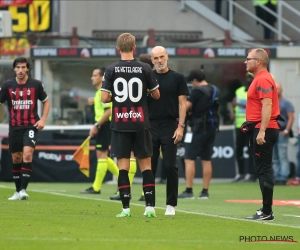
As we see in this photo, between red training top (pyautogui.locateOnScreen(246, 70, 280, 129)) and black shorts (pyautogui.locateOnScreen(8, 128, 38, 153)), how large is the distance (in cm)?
372

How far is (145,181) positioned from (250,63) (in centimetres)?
174

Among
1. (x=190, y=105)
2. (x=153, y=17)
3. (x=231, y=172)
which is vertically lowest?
(x=231, y=172)

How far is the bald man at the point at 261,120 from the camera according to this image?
10672 millimetres

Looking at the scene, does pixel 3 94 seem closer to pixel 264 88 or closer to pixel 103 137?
pixel 103 137

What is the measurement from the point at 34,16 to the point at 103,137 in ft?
30.6

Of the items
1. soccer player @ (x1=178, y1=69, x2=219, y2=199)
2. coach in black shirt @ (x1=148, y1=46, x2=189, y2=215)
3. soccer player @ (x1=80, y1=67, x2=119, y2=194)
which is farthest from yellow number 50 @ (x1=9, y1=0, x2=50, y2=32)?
coach in black shirt @ (x1=148, y1=46, x2=189, y2=215)

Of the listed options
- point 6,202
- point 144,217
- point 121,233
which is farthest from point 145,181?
point 6,202

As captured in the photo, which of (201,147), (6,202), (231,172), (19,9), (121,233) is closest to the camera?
(121,233)

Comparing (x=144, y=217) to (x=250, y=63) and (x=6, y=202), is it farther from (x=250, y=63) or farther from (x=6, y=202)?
(x=6, y=202)

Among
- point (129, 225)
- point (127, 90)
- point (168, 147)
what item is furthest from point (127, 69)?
point (129, 225)

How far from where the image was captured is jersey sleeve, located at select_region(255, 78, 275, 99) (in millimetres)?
10617

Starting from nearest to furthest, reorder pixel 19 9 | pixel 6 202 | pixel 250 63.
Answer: pixel 250 63 → pixel 6 202 → pixel 19 9

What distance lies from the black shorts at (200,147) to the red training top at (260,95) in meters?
4.17

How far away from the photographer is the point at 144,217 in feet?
34.7
